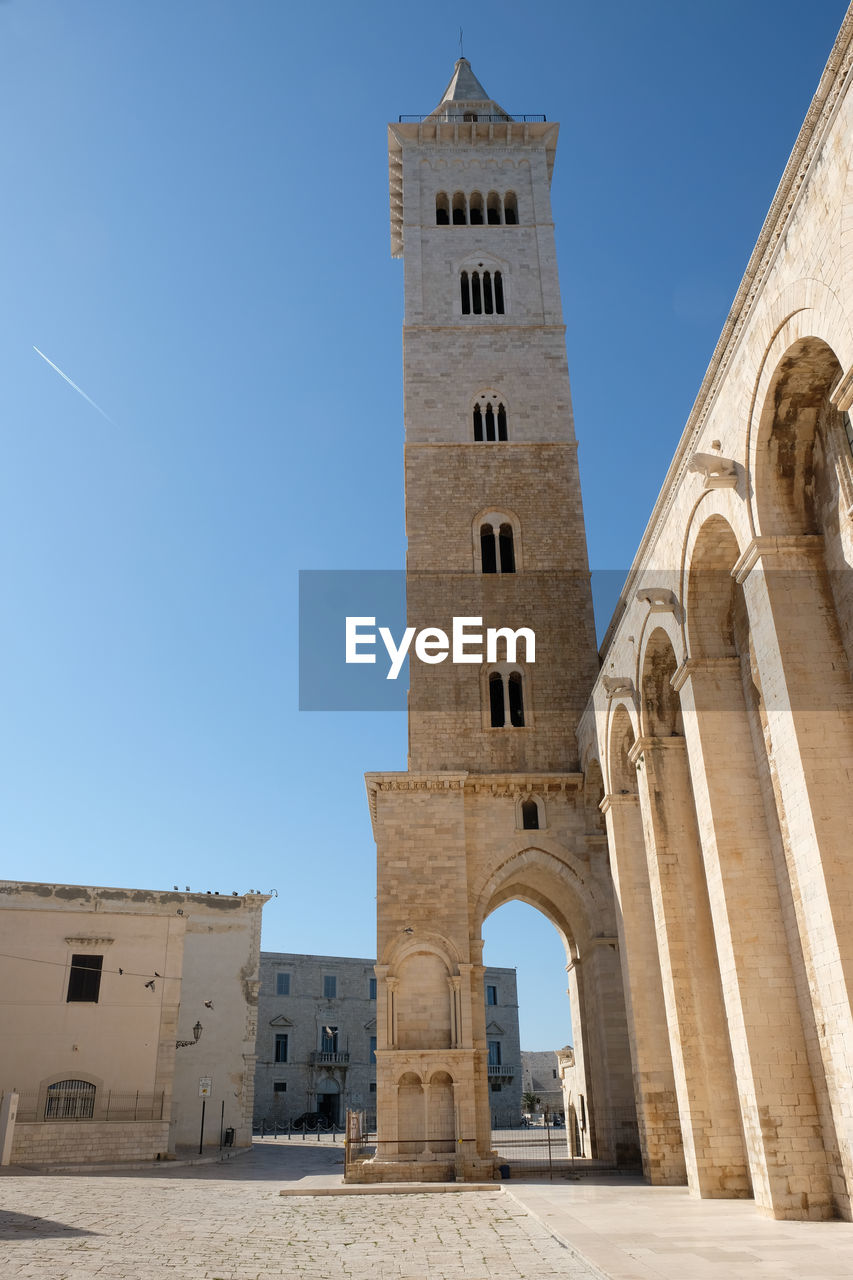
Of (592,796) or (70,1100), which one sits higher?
(592,796)

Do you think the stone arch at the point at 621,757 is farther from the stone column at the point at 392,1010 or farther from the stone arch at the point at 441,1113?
the stone arch at the point at 441,1113

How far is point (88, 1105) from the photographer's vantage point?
2542 cm

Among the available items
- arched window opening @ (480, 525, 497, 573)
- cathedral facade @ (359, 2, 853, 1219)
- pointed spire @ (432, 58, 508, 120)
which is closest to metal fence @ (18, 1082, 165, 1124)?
cathedral facade @ (359, 2, 853, 1219)

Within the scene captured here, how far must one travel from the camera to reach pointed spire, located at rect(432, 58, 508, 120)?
35.3m

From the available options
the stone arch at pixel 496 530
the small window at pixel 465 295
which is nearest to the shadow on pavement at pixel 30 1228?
the stone arch at pixel 496 530

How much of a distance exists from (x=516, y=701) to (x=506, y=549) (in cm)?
460

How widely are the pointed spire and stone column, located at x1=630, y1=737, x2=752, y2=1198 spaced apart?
27836 mm

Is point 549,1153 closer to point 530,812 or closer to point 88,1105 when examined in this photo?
point 530,812

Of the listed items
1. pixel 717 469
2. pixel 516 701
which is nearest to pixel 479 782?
pixel 516 701

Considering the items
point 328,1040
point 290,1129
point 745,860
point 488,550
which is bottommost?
point 290,1129

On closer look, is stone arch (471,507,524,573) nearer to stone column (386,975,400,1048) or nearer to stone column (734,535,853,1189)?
stone column (386,975,400,1048)

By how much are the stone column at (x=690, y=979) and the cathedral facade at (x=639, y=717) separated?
0.04 meters

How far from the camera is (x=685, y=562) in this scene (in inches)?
563

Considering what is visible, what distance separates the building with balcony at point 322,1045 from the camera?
48562mm
